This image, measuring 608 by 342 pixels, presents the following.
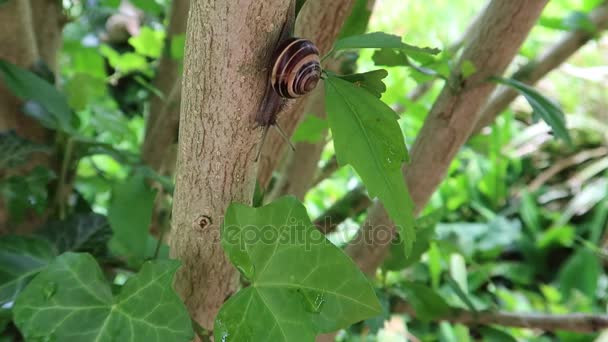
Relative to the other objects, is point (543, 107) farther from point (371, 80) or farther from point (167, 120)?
point (167, 120)

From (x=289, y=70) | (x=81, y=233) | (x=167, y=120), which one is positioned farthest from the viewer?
(x=167, y=120)

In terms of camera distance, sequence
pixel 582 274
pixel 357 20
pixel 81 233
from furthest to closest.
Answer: pixel 582 274
pixel 81 233
pixel 357 20

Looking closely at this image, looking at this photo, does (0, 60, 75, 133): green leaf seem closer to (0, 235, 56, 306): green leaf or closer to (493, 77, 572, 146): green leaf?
(0, 235, 56, 306): green leaf

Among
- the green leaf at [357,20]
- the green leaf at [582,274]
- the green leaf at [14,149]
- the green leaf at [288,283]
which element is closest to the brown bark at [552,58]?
the green leaf at [357,20]

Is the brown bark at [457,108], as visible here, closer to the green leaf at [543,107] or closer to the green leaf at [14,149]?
the green leaf at [543,107]

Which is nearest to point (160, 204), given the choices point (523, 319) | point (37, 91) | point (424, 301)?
point (37, 91)

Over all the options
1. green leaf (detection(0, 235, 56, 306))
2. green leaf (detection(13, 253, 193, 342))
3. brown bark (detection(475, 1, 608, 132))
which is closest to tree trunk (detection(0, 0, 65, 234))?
green leaf (detection(0, 235, 56, 306))

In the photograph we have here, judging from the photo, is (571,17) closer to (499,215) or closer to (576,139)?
(499,215)
